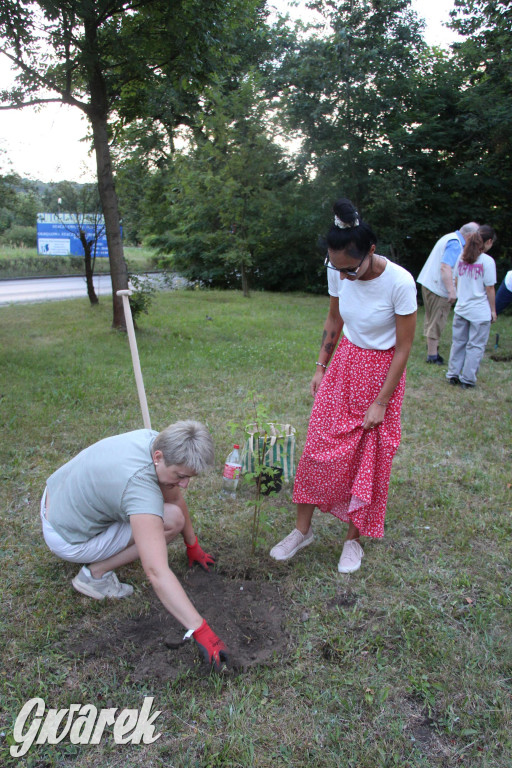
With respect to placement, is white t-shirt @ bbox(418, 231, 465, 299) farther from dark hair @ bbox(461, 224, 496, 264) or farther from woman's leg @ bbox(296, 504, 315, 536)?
woman's leg @ bbox(296, 504, 315, 536)

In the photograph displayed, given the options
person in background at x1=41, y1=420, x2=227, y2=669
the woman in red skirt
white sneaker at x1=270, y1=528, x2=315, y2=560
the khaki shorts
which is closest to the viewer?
person in background at x1=41, y1=420, x2=227, y2=669

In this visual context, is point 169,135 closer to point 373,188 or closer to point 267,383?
point 373,188

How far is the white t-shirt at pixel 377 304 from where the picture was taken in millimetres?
2422

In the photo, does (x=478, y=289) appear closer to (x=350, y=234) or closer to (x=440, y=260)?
(x=440, y=260)

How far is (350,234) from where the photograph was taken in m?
2.29

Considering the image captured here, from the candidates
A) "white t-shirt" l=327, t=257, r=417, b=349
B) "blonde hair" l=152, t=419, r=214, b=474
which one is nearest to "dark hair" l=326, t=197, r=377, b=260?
"white t-shirt" l=327, t=257, r=417, b=349

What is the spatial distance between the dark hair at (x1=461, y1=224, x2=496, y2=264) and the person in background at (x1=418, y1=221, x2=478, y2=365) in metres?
0.21

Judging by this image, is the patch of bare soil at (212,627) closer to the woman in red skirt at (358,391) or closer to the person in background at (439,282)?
the woman in red skirt at (358,391)

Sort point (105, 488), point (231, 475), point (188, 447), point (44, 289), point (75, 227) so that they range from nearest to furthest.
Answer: point (188, 447)
point (105, 488)
point (231, 475)
point (75, 227)
point (44, 289)

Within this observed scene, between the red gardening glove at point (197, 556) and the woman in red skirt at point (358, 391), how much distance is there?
1.19 feet

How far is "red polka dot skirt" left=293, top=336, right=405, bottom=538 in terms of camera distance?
2643mm

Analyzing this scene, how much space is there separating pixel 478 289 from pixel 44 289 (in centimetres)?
1558

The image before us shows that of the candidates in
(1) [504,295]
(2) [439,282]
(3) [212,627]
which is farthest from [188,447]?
(2) [439,282]

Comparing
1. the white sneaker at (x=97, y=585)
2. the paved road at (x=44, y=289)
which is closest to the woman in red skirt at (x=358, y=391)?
the white sneaker at (x=97, y=585)
